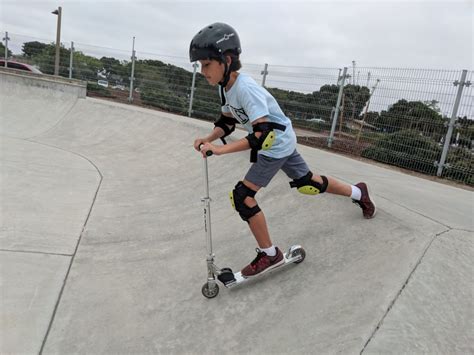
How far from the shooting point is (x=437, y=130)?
7270 millimetres

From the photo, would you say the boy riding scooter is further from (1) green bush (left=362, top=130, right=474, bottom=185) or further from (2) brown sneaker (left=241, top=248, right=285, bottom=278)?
(1) green bush (left=362, top=130, right=474, bottom=185)

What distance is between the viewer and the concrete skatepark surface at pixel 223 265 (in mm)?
2270

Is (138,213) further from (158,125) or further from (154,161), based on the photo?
(158,125)

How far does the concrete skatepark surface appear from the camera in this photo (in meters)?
2.27

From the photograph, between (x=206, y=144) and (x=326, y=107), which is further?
(x=326, y=107)

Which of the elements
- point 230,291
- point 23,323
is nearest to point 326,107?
point 230,291

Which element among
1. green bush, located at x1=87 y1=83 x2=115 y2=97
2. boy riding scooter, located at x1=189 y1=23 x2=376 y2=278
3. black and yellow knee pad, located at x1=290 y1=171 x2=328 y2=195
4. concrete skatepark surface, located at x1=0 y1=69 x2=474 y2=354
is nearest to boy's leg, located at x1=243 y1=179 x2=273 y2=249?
boy riding scooter, located at x1=189 y1=23 x2=376 y2=278

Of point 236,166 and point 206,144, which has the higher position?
point 206,144

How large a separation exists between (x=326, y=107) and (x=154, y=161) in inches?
196

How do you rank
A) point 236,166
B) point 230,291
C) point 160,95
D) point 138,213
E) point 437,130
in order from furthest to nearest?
point 160,95 → point 437,130 → point 236,166 → point 138,213 → point 230,291

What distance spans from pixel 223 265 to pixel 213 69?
186 cm

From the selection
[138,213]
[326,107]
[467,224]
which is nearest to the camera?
[467,224]

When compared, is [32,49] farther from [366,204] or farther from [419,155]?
[366,204]

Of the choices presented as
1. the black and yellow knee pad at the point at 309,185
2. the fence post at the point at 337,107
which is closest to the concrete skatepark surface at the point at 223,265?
the black and yellow knee pad at the point at 309,185
